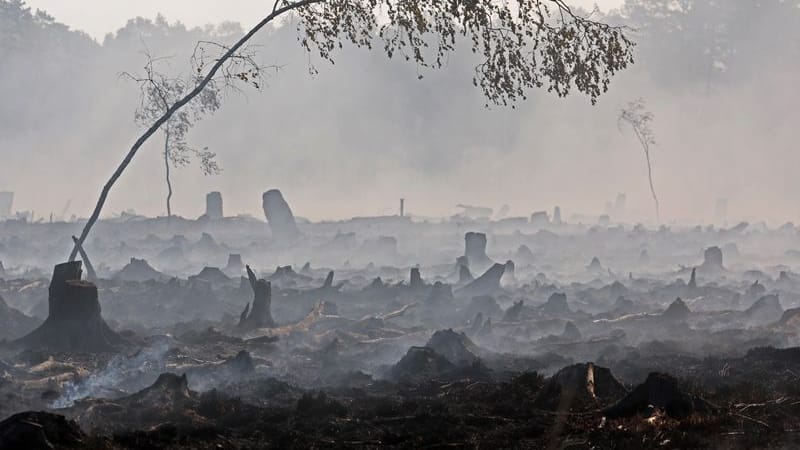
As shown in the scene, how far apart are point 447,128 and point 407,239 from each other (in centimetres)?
5652

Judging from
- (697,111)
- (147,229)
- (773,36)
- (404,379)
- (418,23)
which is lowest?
(404,379)

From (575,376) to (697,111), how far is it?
4491 inches

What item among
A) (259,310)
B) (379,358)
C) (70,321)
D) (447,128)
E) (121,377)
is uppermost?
(447,128)

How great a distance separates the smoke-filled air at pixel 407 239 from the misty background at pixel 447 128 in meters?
0.39

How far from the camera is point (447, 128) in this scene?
11800cm

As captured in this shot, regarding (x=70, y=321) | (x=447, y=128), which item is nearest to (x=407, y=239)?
(x=70, y=321)

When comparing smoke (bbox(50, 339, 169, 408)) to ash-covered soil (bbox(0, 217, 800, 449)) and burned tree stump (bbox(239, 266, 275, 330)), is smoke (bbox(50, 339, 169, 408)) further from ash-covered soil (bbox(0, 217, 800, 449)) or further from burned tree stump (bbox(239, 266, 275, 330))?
burned tree stump (bbox(239, 266, 275, 330))

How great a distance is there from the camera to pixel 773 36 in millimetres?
116188

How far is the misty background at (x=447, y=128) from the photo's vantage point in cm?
11025

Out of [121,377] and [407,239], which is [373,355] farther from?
[407,239]

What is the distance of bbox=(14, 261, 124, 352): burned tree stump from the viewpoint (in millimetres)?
21672

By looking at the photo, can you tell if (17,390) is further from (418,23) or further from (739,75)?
(739,75)

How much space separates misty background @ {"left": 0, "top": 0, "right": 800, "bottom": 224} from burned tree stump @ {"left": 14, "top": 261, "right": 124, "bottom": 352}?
8168 cm

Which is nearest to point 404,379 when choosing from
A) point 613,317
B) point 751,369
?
point 751,369
